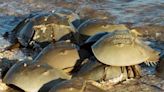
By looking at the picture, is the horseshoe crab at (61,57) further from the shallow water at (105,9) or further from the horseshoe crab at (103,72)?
the shallow water at (105,9)

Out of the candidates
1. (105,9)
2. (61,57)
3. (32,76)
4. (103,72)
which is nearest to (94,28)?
(61,57)

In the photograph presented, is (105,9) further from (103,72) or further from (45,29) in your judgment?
(103,72)

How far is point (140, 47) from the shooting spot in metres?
4.40

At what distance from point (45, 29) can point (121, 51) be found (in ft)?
5.21

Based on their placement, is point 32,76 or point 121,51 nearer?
point 32,76

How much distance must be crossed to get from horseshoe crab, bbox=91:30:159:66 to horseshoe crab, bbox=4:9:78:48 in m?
1.10

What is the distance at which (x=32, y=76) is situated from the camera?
13.2ft

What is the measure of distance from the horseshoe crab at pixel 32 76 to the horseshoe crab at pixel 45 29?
4.41 ft

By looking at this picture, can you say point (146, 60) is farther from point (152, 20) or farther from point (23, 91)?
point (152, 20)

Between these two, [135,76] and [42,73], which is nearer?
[42,73]

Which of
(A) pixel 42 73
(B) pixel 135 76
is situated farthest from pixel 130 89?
(A) pixel 42 73

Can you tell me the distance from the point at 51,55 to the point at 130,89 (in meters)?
1.00

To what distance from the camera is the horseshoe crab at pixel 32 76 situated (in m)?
3.98

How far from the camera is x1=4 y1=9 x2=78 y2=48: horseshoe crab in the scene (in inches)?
216
